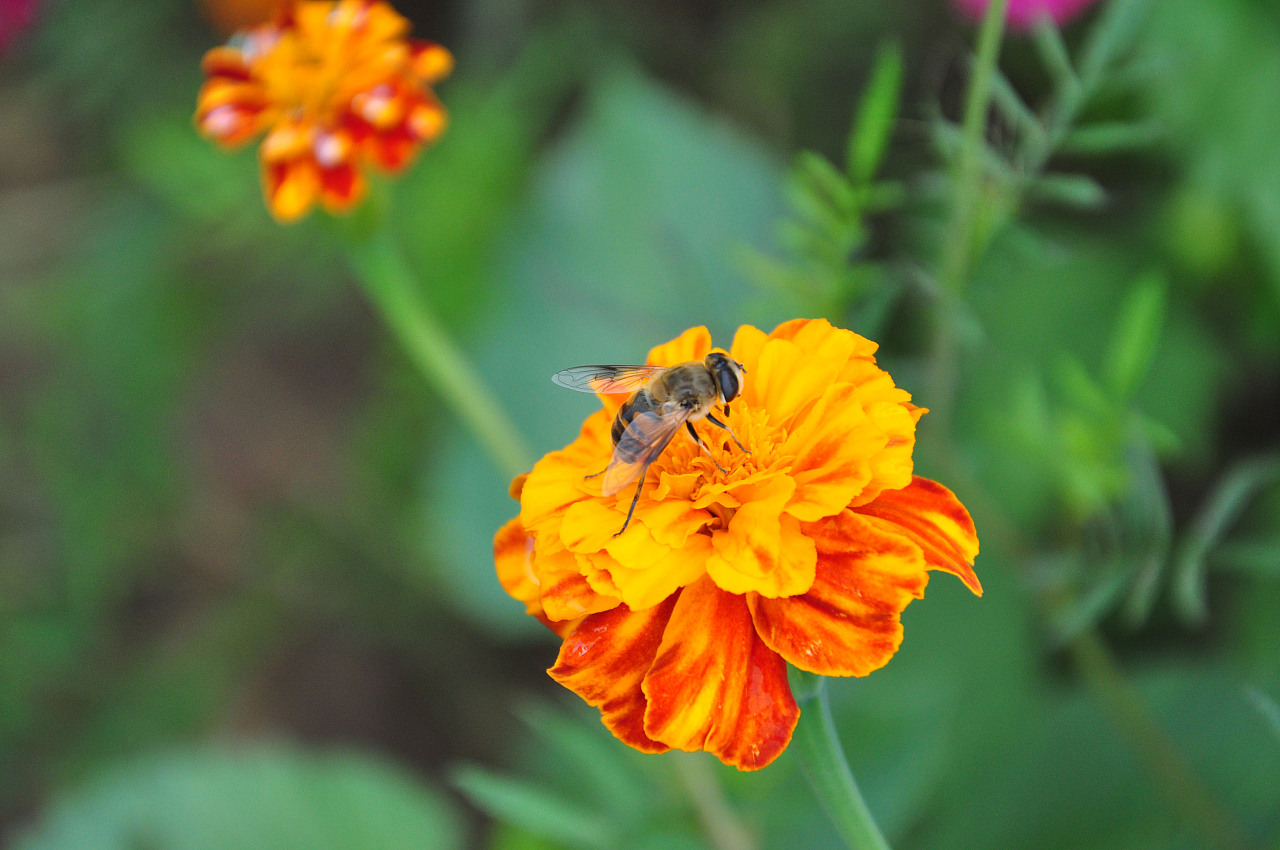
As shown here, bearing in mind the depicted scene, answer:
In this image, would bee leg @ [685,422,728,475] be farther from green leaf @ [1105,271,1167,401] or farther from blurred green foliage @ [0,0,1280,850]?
green leaf @ [1105,271,1167,401]

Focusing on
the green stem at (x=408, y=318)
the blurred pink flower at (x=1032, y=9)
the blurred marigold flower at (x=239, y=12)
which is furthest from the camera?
the blurred marigold flower at (x=239, y=12)

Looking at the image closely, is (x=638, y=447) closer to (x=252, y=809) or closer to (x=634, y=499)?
(x=634, y=499)

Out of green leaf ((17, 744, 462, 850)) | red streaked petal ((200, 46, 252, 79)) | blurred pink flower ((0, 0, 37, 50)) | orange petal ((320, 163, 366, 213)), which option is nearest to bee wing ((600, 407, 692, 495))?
orange petal ((320, 163, 366, 213))

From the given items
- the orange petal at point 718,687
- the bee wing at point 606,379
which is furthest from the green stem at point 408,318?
the orange petal at point 718,687

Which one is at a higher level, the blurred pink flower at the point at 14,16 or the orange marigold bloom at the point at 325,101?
the blurred pink flower at the point at 14,16

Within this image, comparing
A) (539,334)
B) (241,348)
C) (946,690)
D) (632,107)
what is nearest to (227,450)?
(241,348)

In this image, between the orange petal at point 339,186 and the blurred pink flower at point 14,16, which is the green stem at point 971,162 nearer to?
the orange petal at point 339,186

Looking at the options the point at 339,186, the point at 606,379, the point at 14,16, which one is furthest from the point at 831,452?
the point at 14,16

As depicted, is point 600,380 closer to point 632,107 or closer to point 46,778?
point 632,107
